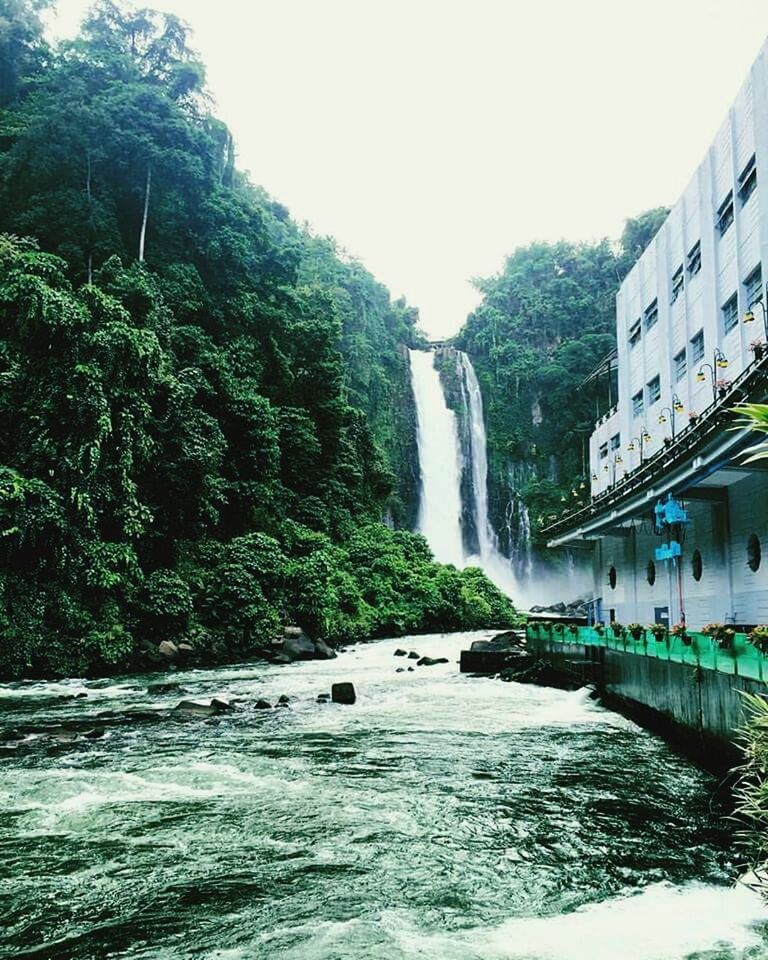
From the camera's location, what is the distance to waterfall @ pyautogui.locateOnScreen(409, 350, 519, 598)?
5144 centimetres

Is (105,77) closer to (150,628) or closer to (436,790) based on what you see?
(150,628)

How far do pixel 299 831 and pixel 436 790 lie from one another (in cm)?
220

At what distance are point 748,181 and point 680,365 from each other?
6.33m

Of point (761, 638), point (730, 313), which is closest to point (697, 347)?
point (730, 313)

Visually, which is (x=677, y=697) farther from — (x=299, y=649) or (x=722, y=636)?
(x=299, y=649)

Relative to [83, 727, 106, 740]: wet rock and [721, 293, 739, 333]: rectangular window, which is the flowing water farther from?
[721, 293, 739, 333]: rectangular window

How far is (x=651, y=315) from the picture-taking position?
26.9m

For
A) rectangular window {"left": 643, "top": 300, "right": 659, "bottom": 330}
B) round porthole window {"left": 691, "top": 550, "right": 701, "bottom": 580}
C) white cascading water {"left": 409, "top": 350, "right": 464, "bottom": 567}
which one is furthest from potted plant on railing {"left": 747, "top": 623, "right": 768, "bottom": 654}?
white cascading water {"left": 409, "top": 350, "right": 464, "bottom": 567}

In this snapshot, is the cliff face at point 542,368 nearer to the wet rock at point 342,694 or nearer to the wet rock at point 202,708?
the wet rock at point 342,694

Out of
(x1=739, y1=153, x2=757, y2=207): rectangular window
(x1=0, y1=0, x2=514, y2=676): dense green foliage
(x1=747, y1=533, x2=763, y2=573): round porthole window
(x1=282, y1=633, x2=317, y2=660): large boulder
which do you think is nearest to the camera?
(x1=747, y1=533, x2=763, y2=573): round porthole window

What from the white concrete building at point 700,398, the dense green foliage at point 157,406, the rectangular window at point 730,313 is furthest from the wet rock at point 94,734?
the rectangular window at point 730,313

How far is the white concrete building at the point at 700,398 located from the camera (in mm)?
15594

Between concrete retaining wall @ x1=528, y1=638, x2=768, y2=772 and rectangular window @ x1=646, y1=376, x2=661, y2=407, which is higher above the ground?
rectangular window @ x1=646, y1=376, x2=661, y2=407

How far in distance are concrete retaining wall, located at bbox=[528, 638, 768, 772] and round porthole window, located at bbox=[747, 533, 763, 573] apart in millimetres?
3653
